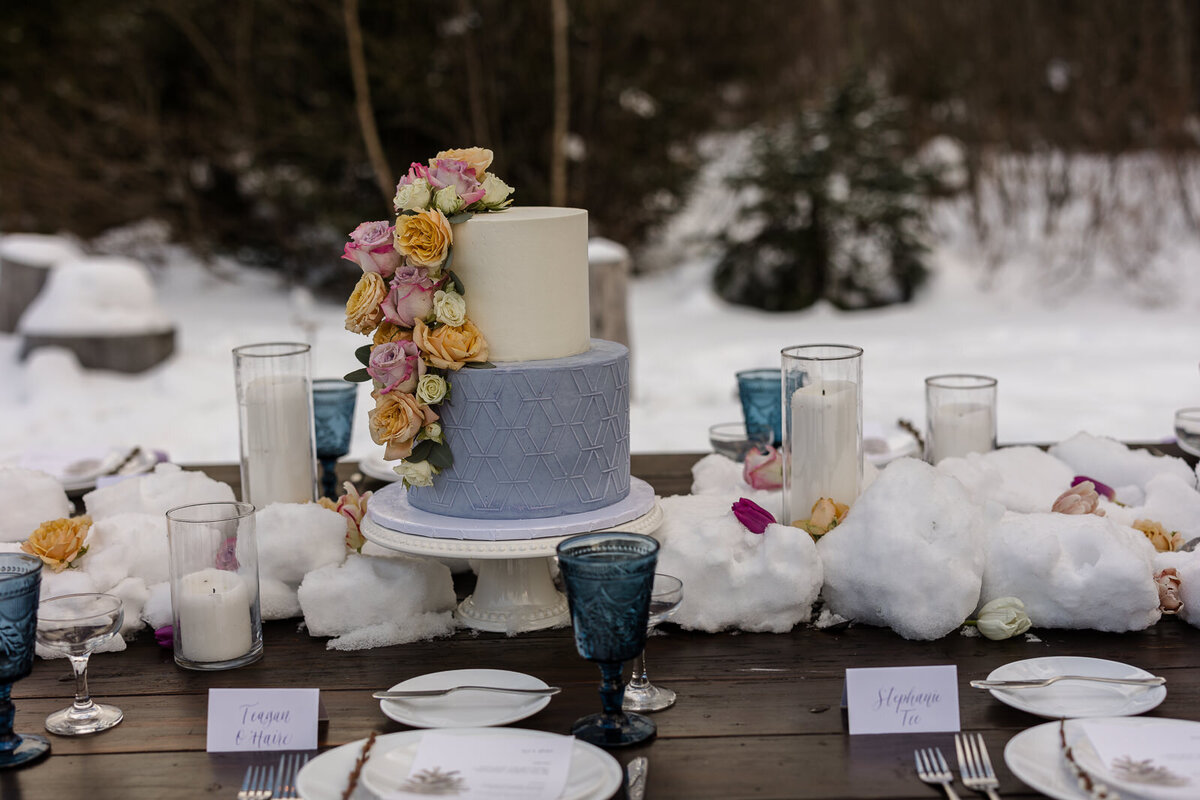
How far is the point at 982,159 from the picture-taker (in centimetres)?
743

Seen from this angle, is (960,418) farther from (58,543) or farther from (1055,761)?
(58,543)

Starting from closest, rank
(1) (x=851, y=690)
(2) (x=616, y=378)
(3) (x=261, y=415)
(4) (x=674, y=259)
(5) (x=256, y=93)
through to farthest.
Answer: (1) (x=851, y=690) → (2) (x=616, y=378) → (3) (x=261, y=415) → (5) (x=256, y=93) → (4) (x=674, y=259)

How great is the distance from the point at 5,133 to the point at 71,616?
269 inches

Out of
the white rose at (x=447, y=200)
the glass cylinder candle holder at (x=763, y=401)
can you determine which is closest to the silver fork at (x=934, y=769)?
the white rose at (x=447, y=200)

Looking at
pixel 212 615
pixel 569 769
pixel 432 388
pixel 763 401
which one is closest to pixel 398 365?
pixel 432 388

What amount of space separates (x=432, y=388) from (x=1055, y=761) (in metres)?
0.83

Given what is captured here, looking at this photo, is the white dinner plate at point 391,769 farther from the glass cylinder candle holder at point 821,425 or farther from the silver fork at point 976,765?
the glass cylinder candle holder at point 821,425

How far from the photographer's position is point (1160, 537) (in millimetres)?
1711

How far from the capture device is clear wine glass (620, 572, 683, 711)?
1.36 m

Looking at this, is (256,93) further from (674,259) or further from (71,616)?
(71,616)

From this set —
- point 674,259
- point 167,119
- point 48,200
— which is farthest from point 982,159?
point 48,200

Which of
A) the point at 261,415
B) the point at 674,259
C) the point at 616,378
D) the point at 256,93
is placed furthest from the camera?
the point at 674,259

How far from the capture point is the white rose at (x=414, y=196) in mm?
1566

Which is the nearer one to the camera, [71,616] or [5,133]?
[71,616]
